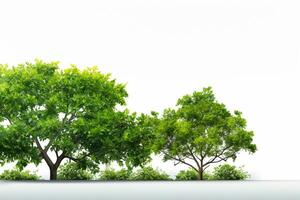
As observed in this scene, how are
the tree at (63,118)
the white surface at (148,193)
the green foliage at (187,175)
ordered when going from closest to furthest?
the white surface at (148,193), the tree at (63,118), the green foliage at (187,175)

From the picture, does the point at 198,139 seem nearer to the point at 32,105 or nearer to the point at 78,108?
the point at 78,108

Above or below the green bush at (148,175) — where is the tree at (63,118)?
above

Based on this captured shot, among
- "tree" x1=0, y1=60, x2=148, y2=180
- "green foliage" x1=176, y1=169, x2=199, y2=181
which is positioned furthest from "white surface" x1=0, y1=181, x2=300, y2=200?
"green foliage" x1=176, y1=169, x2=199, y2=181

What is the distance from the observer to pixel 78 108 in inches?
1935

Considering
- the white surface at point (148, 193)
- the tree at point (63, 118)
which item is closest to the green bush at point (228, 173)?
the tree at point (63, 118)

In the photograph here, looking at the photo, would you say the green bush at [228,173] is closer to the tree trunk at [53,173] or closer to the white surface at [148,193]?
the tree trunk at [53,173]

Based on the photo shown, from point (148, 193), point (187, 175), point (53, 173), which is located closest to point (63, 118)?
point (53, 173)

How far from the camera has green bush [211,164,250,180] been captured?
53906 millimetres

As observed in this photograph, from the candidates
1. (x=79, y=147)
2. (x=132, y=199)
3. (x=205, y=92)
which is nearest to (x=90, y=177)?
(x=79, y=147)

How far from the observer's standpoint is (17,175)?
5312 cm

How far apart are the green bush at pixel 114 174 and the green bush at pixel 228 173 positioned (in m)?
7.76

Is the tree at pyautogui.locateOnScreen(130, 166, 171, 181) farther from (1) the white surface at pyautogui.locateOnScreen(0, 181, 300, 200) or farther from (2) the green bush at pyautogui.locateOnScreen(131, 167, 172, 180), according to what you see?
(1) the white surface at pyautogui.locateOnScreen(0, 181, 300, 200)

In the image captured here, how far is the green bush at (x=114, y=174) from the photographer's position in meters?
53.4

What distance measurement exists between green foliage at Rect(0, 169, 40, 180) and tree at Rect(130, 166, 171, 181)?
8.51m
